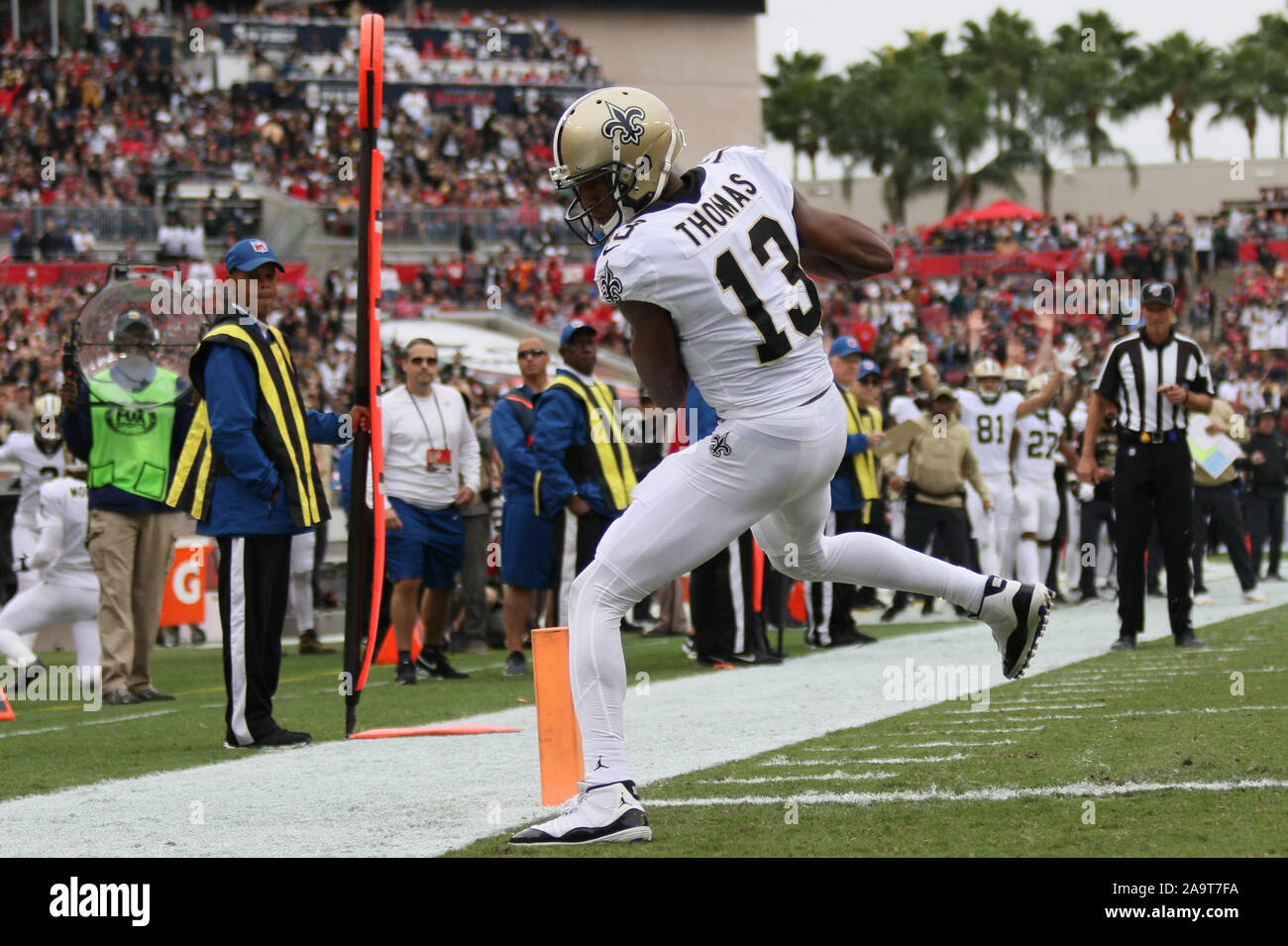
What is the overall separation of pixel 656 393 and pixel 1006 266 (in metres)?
34.2

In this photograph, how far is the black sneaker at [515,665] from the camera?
10586mm

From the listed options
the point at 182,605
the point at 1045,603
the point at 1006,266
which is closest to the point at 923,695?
the point at 1045,603

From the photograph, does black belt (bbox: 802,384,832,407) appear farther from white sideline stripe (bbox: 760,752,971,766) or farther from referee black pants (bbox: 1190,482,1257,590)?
referee black pants (bbox: 1190,482,1257,590)

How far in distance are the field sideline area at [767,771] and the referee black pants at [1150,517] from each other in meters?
0.40

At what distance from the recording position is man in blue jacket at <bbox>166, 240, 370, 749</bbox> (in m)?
7.10

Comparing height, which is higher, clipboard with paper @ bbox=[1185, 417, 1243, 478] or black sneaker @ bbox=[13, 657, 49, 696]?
clipboard with paper @ bbox=[1185, 417, 1243, 478]

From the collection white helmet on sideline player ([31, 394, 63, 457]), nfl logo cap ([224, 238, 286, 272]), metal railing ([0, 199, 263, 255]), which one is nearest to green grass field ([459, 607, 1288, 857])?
nfl logo cap ([224, 238, 286, 272])

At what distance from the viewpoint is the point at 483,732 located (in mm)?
7305

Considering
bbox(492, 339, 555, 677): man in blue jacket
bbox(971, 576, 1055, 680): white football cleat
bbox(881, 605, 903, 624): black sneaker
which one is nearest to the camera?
bbox(971, 576, 1055, 680): white football cleat

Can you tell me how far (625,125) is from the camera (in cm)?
461

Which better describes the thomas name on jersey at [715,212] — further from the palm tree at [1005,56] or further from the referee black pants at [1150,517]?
the palm tree at [1005,56]

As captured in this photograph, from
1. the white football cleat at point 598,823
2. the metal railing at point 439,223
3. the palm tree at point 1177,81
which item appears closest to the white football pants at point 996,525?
the white football cleat at point 598,823

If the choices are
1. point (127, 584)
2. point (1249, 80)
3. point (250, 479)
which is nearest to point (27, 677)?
point (127, 584)

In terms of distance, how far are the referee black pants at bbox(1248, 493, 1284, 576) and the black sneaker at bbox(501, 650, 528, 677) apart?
918cm
